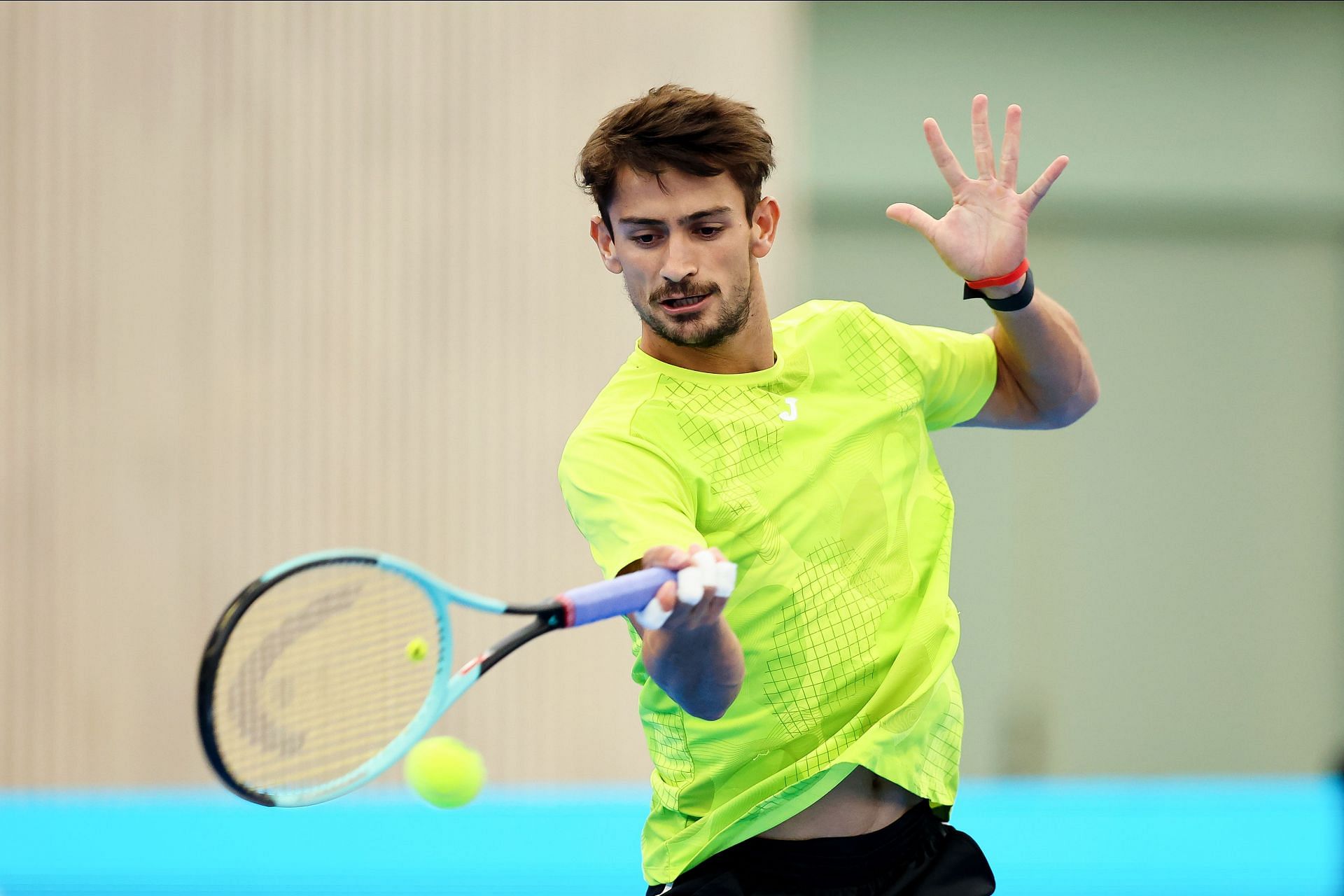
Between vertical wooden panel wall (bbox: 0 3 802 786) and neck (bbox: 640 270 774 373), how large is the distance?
393 cm

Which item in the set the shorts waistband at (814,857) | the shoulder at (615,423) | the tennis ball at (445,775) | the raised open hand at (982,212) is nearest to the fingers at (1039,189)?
the raised open hand at (982,212)

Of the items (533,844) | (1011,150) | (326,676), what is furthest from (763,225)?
(533,844)

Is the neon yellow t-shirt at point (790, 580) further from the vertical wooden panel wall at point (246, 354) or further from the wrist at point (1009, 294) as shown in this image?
the vertical wooden panel wall at point (246, 354)

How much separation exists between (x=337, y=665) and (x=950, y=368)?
1.01 metres

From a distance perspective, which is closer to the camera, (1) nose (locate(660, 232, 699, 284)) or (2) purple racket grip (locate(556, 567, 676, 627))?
(2) purple racket grip (locate(556, 567, 676, 627))

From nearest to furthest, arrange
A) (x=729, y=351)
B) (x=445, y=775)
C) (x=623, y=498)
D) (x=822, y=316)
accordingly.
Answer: (x=623, y=498) → (x=729, y=351) → (x=822, y=316) → (x=445, y=775)

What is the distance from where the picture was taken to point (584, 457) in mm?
1835

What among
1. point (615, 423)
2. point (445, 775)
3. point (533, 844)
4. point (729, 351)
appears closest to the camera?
point (615, 423)

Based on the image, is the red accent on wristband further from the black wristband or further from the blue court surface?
the blue court surface

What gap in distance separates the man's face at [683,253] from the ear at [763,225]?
95 millimetres

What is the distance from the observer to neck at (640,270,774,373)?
2010 mm

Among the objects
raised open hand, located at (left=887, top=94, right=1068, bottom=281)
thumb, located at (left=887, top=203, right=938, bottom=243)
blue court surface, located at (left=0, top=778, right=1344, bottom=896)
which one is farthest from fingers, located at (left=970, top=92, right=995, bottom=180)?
blue court surface, located at (left=0, top=778, right=1344, bottom=896)

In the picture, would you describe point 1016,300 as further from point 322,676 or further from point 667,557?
point 322,676

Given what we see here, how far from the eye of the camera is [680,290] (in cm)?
194
